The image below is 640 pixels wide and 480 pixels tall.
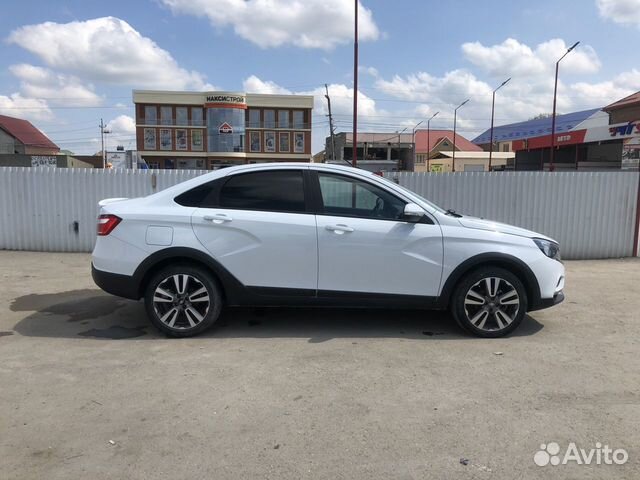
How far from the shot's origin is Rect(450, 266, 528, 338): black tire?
17.1 feet

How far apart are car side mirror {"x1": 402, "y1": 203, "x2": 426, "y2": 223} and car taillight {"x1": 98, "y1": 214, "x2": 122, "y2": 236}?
2844 mm

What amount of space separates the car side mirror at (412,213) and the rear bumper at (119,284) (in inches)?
109

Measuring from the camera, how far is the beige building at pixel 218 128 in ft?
242

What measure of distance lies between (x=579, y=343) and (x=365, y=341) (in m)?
2.14

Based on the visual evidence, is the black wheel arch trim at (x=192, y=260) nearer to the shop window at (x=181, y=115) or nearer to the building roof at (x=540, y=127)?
the building roof at (x=540, y=127)

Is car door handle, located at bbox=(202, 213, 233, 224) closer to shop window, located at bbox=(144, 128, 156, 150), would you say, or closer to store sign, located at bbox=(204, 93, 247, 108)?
store sign, located at bbox=(204, 93, 247, 108)

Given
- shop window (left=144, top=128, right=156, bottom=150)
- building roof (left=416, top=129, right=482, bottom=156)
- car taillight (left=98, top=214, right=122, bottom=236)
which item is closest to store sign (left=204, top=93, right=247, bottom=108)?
shop window (left=144, top=128, right=156, bottom=150)

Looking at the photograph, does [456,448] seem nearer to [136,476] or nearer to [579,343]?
[136,476]

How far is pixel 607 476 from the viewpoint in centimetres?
294

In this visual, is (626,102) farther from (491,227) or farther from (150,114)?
(150,114)

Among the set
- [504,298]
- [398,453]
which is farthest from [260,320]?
[398,453]

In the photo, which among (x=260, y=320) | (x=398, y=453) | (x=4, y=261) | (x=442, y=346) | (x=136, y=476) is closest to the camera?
(x=136, y=476)

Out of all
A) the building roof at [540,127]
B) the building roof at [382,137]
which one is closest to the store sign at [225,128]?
the building roof at [382,137]

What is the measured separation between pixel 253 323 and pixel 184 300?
913mm
